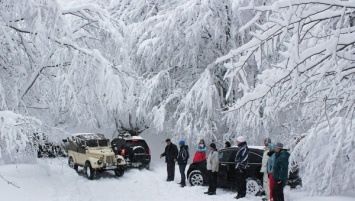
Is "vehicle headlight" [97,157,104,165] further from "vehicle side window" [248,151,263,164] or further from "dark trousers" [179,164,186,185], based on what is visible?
"vehicle side window" [248,151,263,164]

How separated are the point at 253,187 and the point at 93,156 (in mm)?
7500

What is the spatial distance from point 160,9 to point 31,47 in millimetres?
14477

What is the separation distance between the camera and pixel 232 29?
18.5 meters

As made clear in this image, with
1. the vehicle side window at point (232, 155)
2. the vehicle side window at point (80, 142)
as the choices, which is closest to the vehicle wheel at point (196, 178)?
the vehicle side window at point (232, 155)

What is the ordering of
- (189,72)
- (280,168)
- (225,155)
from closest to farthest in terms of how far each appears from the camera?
(280,168)
(225,155)
(189,72)

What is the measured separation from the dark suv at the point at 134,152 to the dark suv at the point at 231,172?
168 inches

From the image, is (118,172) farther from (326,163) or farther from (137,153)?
(326,163)

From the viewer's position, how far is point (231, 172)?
13.5 m

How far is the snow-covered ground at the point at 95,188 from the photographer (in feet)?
→ 33.2

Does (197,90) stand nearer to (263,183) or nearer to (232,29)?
(232,29)

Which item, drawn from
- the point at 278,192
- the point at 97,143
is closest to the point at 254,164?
the point at 278,192

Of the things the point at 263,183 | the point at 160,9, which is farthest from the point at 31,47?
the point at 160,9

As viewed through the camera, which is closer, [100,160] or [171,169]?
[171,169]

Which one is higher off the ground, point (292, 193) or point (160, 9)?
point (160, 9)
